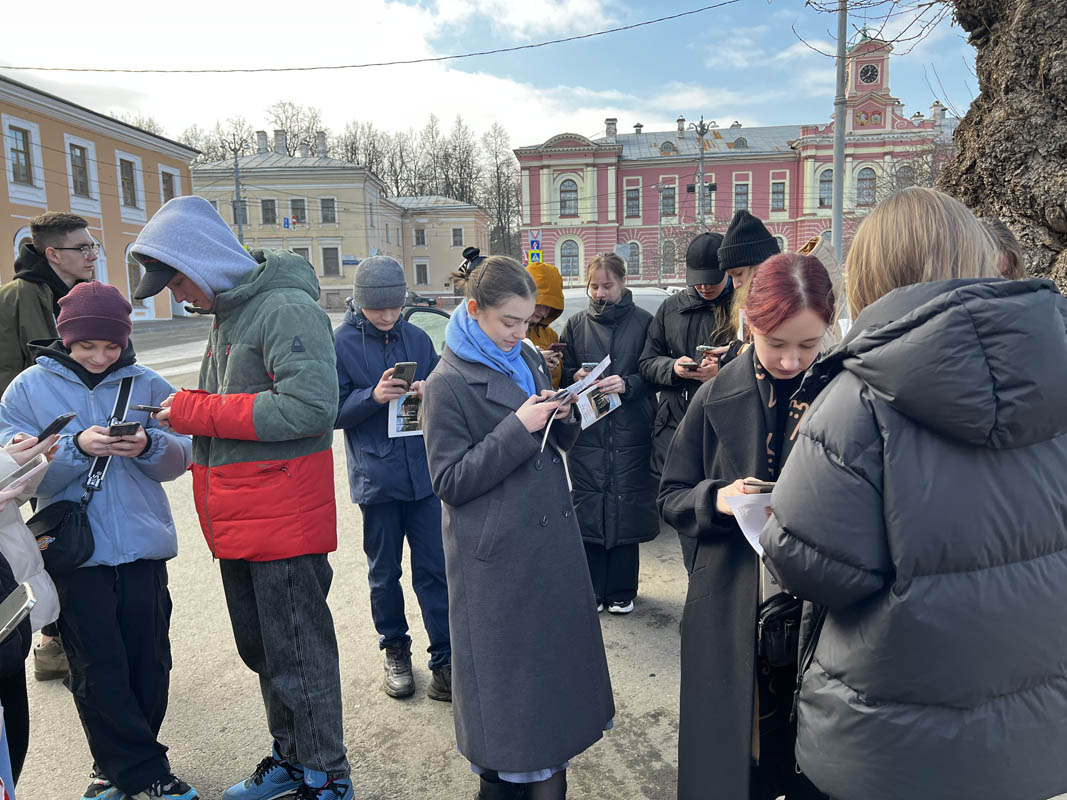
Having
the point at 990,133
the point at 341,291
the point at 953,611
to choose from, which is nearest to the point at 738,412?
the point at 953,611

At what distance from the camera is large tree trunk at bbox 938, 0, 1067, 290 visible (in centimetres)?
337

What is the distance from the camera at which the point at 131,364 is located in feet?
9.23

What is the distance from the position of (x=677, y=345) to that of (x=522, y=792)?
7.91 ft

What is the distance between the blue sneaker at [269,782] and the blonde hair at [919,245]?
8.37 ft

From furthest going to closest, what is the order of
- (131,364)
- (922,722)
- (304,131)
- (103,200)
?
(304,131) < (103,200) < (131,364) < (922,722)

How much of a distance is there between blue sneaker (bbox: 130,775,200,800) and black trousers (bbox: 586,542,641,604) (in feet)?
7.33

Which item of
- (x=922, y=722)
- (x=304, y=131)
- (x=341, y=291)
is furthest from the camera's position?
(x=304, y=131)

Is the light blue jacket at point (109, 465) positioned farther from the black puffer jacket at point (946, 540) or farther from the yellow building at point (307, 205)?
the yellow building at point (307, 205)

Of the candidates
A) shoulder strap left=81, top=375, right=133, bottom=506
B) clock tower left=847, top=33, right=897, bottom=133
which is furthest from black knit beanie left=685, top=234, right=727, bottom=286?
clock tower left=847, top=33, right=897, bottom=133

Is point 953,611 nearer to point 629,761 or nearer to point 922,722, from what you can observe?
point 922,722

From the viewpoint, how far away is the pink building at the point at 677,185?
158 ft

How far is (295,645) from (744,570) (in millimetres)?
1575

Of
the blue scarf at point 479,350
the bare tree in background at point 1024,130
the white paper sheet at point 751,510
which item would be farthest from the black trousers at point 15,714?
the bare tree in background at point 1024,130

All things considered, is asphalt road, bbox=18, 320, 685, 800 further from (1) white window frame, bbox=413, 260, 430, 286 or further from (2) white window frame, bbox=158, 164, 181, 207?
Answer: (1) white window frame, bbox=413, 260, 430, 286
